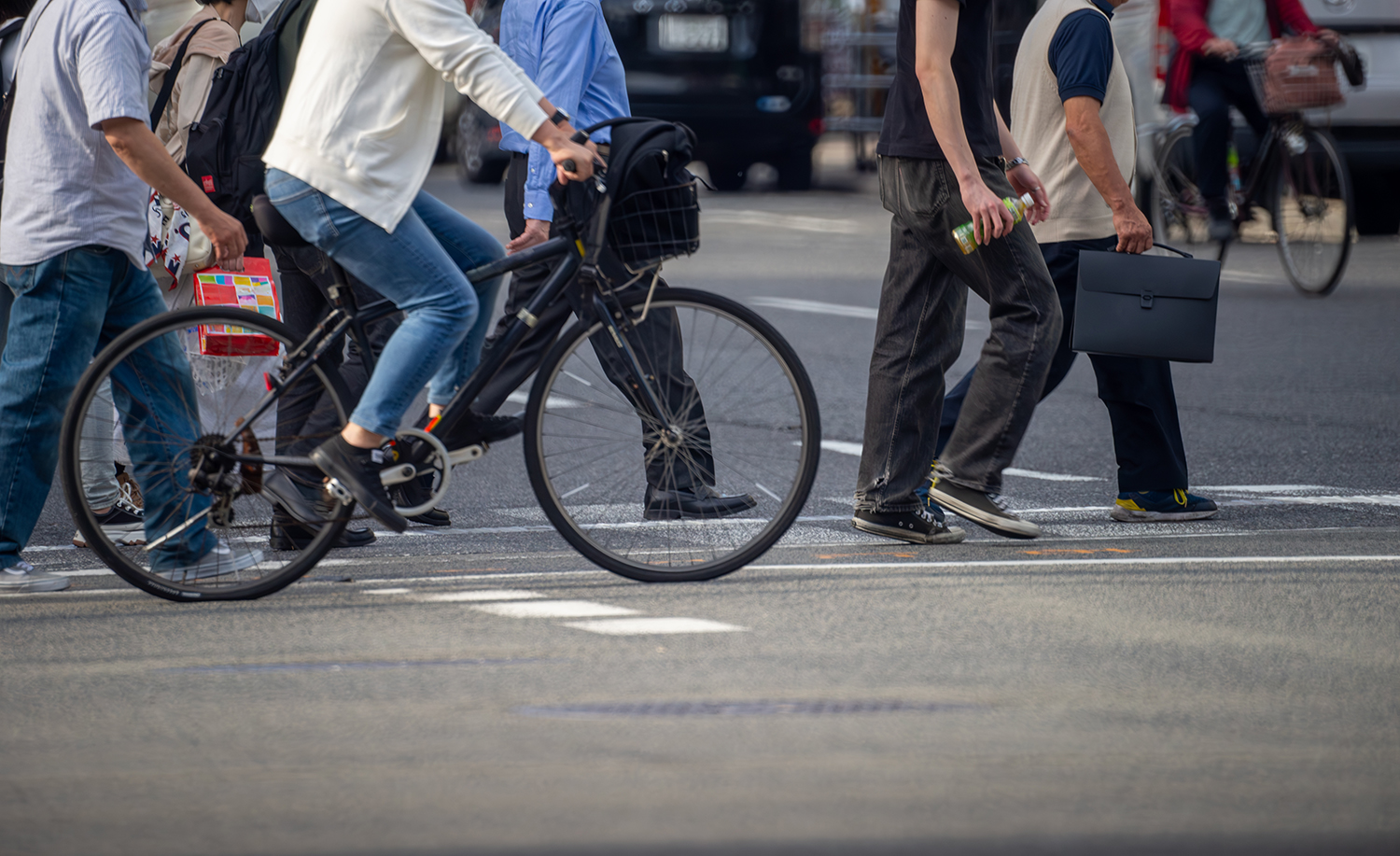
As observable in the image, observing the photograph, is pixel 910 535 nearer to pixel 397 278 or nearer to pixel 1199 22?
pixel 397 278

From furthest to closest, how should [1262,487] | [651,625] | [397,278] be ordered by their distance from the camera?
1. [1262,487]
2. [397,278]
3. [651,625]

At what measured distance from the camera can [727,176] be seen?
20.8 meters

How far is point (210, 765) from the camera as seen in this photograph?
3828 mm

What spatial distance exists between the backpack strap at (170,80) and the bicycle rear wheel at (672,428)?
1650 mm

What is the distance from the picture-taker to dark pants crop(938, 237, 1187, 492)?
6320 millimetres

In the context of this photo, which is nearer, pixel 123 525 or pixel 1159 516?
pixel 123 525

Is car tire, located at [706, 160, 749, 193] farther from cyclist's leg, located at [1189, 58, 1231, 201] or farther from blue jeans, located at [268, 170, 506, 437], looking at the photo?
blue jeans, located at [268, 170, 506, 437]

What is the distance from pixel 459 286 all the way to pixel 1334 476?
364cm

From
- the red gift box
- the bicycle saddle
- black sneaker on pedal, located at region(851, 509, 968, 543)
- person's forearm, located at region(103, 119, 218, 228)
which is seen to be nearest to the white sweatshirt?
the bicycle saddle

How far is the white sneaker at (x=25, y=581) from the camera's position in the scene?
5359mm

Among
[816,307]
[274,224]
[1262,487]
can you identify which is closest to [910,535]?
[1262,487]

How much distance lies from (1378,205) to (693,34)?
6718 mm

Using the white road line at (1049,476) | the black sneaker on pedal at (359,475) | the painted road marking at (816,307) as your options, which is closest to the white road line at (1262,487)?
the white road line at (1049,476)

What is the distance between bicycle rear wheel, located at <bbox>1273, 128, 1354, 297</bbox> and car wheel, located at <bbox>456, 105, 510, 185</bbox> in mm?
9991
